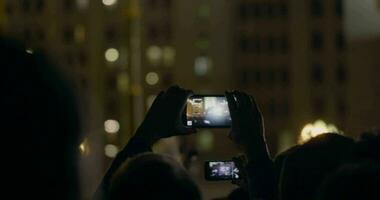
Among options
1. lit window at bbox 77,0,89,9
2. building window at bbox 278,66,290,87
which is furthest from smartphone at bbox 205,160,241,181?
lit window at bbox 77,0,89,9

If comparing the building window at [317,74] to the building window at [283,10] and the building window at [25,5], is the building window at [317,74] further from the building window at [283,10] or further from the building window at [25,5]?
the building window at [25,5]

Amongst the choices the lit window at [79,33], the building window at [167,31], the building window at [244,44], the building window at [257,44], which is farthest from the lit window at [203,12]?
the lit window at [79,33]

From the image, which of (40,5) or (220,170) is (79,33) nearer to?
(40,5)

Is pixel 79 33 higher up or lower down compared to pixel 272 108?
higher up

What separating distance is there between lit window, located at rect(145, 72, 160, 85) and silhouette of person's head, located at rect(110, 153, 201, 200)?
9187 centimetres

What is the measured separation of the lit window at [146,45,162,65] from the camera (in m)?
94.1

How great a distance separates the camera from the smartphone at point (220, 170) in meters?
4.05

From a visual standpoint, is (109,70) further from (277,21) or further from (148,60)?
(277,21)

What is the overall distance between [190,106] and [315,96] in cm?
8728

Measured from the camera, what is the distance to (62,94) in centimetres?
221

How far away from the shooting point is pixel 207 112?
4.21 m

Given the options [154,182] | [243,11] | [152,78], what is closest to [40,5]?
[152,78]

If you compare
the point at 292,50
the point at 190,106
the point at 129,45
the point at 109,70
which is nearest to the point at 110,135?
the point at 109,70

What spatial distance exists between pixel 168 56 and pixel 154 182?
9162 cm
